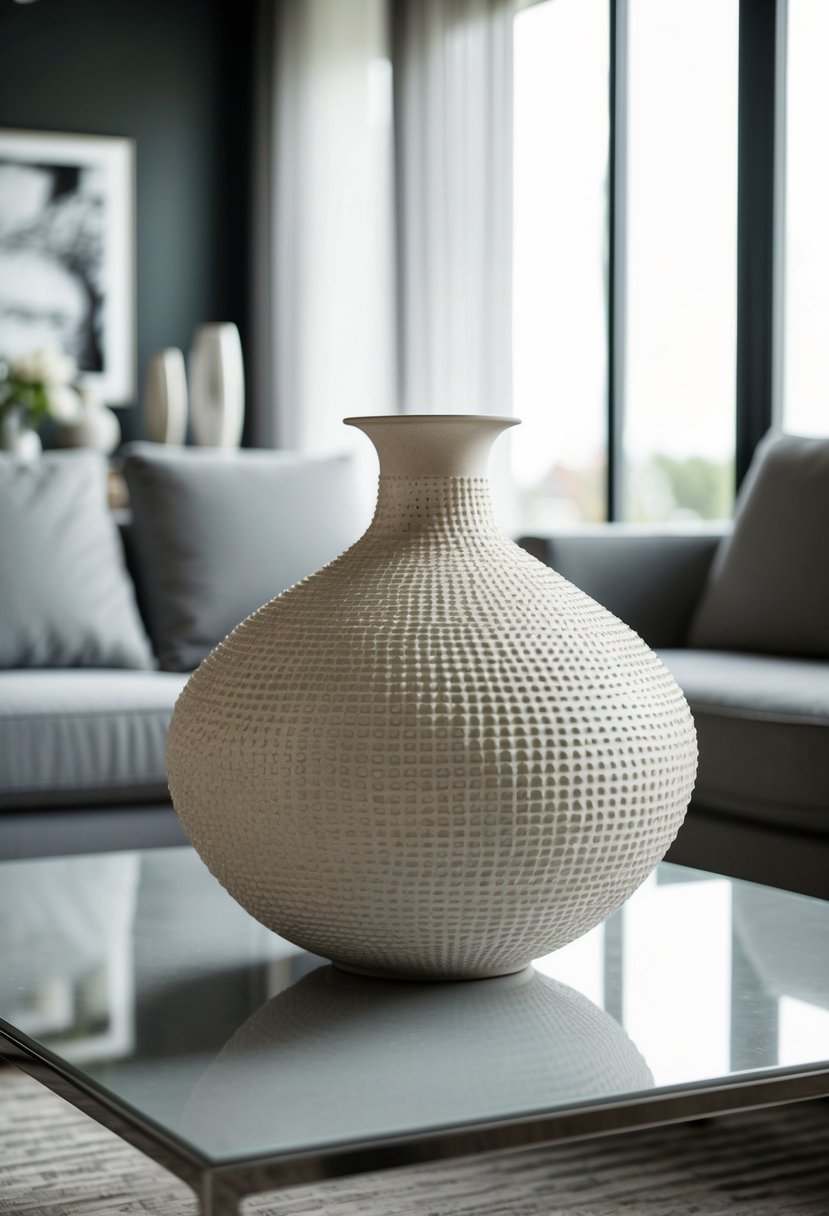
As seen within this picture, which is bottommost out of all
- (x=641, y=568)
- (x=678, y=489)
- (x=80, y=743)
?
(x=80, y=743)

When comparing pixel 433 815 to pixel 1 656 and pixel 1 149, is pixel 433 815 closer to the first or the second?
pixel 1 656

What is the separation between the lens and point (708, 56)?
4383mm

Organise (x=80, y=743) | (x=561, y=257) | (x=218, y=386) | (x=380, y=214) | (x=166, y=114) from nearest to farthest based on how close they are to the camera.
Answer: (x=80, y=743), (x=561, y=257), (x=218, y=386), (x=380, y=214), (x=166, y=114)

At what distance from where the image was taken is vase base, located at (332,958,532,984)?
3.84ft

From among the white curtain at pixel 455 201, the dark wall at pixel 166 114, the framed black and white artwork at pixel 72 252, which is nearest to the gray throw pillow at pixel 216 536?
the white curtain at pixel 455 201

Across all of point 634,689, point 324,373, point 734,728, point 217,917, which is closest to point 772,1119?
point 734,728

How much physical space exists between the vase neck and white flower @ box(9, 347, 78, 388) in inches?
149

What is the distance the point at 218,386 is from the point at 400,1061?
431 cm

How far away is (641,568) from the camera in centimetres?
319

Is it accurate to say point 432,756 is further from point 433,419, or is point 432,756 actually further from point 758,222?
point 758,222

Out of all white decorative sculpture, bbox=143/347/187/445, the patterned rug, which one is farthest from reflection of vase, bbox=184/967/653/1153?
white decorative sculpture, bbox=143/347/187/445

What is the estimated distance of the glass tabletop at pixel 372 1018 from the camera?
91cm

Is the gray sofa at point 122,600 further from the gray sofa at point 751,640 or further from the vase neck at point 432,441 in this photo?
the vase neck at point 432,441

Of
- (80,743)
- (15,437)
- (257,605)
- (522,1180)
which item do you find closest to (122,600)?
(257,605)
